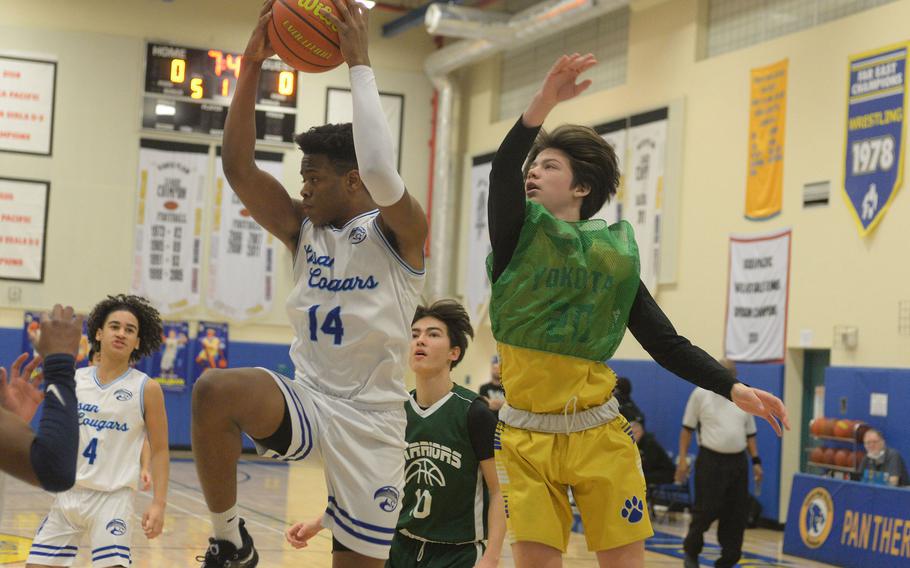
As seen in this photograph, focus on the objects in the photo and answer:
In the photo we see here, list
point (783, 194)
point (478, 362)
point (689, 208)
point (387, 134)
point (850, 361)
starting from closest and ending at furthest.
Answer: point (387, 134) → point (850, 361) → point (783, 194) → point (689, 208) → point (478, 362)

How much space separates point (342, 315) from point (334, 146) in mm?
544

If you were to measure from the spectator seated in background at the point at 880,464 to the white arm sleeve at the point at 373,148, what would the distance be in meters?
8.70

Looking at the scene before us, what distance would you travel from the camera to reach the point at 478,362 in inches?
765

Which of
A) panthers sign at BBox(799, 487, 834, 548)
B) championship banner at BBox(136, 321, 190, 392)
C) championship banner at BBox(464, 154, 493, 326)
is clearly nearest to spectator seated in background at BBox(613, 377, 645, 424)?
panthers sign at BBox(799, 487, 834, 548)

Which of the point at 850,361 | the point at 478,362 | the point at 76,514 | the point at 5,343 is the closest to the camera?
the point at 76,514

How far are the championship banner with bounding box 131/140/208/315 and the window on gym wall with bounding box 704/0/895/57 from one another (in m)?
8.34

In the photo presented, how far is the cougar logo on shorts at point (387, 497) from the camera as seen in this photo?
369cm

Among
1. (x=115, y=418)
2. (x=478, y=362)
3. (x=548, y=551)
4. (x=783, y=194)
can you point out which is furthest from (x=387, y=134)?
(x=478, y=362)

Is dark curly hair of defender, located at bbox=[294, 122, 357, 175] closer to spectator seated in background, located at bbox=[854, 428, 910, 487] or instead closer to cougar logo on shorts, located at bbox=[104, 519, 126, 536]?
cougar logo on shorts, located at bbox=[104, 519, 126, 536]

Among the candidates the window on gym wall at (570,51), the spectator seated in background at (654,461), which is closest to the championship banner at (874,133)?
the spectator seated in background at (654,461)

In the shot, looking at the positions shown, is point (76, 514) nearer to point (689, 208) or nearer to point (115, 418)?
point (115, 418)

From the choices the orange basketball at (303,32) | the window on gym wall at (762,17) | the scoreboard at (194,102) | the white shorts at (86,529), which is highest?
the window on gym wall at (762,17)

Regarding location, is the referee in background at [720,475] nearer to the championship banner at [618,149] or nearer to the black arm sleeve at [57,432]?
the championship banner at [618,149]

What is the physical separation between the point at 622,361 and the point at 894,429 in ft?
15.3
